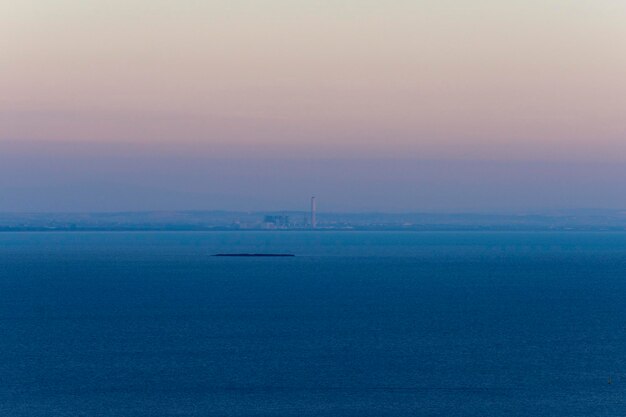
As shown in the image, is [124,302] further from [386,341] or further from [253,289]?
[386,341]

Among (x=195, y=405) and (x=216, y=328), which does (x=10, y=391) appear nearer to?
(x=195, y=405)

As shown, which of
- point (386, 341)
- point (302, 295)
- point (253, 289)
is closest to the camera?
→ point (386, 341)

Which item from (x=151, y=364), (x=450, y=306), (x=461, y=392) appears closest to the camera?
(x=461, y=392)

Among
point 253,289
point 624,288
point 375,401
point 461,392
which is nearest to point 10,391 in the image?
point 375,401

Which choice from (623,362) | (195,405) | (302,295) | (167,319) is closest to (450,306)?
(302,295)

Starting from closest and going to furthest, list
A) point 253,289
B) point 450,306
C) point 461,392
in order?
point 461,392 → point 450,306 → point 253,289

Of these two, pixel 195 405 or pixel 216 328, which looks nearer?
pixel 195 405

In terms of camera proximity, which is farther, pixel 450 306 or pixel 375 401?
Result: pixel 450 306

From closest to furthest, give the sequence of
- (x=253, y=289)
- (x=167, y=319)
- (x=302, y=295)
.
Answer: (x=167, y=319)
(x=302, y=295)
(x=253, y=289)
